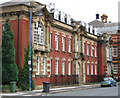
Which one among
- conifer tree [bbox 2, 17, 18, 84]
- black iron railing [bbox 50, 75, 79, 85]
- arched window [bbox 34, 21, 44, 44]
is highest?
arched window [bbox 34, 21, 44, 44]

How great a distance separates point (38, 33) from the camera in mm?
31531

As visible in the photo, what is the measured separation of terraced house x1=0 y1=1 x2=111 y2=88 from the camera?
30.2 meters

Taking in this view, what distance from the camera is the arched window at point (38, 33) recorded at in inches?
1231

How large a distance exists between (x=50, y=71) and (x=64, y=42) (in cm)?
642

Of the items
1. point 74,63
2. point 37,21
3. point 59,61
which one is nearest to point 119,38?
point 74,63

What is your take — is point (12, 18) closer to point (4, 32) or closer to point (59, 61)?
point (4, 32)

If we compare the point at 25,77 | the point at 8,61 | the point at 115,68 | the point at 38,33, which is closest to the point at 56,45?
the point at 38,33

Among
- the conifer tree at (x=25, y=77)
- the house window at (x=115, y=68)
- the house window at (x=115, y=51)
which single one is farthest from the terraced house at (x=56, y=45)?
the house window at (x=115, y=51)

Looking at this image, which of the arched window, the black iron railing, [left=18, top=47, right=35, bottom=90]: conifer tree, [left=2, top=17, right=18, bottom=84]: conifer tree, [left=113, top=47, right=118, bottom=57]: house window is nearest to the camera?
[left=2, top=17, right=18, bottom=84]: conifer tree

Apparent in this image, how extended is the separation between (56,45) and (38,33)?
7.25 meters

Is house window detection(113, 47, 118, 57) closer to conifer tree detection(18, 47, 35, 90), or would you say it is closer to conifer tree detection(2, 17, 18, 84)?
conifer tree detection(18, 47, 35, 90)

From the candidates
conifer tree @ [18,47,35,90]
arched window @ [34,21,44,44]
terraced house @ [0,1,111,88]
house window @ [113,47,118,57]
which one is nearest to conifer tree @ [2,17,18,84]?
conifer tree @ [18,47,35,90]

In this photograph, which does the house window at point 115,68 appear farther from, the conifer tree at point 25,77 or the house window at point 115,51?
the conifer tree at point 25,77

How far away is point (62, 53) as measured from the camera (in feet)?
130
